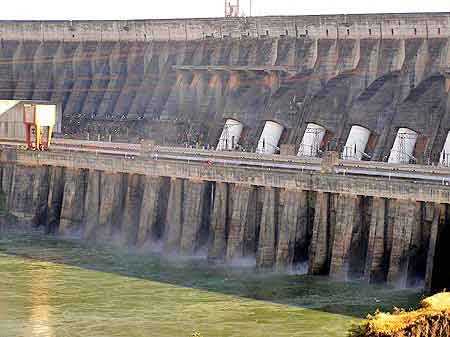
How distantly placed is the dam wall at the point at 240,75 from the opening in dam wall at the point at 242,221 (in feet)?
47.3

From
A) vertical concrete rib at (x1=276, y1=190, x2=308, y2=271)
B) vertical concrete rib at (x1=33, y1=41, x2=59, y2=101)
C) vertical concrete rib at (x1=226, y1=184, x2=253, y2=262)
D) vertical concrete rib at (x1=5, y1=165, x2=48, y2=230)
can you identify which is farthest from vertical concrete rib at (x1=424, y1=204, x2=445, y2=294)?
vertical concrete rib at (x1=33, y1=41, x2=59, y2=101)

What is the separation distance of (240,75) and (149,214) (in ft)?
84.8

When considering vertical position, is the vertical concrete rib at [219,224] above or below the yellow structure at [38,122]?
below

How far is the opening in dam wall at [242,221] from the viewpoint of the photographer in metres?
48.7

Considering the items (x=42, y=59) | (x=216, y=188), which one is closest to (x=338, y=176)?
(x=216, y=188)

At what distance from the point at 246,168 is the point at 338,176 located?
549 cm

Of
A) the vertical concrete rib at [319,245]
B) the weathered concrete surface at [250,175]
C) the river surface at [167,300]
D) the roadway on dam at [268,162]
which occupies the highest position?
the roadway on dam at [268,162]

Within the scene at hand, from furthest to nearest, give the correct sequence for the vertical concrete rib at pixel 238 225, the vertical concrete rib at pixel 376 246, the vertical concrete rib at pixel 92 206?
the vertical concrete rib at pixel 92 206 → the vertical concrete rib at pixel 238 225 → the vertical concrete rib at pixel 376 246

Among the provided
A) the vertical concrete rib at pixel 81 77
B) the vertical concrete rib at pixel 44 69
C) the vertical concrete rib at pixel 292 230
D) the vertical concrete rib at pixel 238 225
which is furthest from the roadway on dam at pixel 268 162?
the vertical concrete rib at pixel 44 69

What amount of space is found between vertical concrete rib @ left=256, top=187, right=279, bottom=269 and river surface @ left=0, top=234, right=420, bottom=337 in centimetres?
81

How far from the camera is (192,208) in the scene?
187ft

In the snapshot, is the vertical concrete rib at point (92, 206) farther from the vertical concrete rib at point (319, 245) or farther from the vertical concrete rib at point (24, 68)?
the vertical concrete rib at point (24, 68)

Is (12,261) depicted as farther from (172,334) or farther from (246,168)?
(172,334)

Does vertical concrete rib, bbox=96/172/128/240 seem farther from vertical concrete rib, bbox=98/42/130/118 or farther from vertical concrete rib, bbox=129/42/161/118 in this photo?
vertical concrete rib, bbox=98/42/130/118
